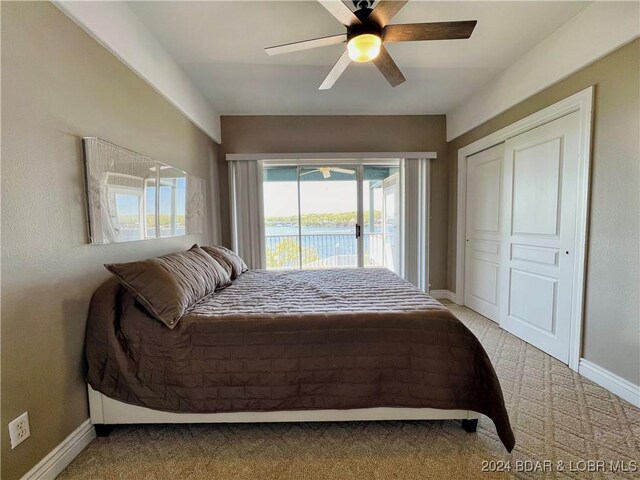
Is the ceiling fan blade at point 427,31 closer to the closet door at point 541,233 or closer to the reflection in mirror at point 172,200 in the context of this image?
the closet door at point 541,233

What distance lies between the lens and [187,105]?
9.02 feet

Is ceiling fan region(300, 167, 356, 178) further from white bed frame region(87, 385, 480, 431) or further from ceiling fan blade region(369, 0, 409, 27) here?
white bed frame region(87, 385, 480, 431)

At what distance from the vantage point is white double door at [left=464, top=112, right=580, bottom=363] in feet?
7.27

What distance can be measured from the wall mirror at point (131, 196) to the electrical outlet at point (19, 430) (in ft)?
2.70

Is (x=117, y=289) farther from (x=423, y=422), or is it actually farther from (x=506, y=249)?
(x=506, y=249)

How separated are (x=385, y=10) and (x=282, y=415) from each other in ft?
7.44

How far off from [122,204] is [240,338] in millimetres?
1142

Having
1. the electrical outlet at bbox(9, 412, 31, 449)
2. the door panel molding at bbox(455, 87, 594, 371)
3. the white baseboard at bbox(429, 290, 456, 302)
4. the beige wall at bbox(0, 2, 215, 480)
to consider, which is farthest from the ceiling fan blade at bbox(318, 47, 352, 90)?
the white baseboard at bbox(429, 290, 456, 302)

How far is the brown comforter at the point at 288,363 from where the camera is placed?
1.45 meters

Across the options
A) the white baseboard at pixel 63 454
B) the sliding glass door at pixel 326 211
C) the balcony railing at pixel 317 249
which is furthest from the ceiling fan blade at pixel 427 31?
Answer: the white baseboard at pixel 63 454

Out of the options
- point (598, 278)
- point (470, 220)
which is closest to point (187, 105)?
point (470, 220)

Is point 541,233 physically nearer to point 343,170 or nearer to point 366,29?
point 366,29

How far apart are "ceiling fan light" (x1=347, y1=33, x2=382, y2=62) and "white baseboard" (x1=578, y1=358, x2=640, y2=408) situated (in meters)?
2.63

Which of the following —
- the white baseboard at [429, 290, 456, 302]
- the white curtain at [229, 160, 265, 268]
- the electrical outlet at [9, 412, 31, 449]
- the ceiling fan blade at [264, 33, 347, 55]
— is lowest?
the white baseboard at [429, 290, 456, 302]
